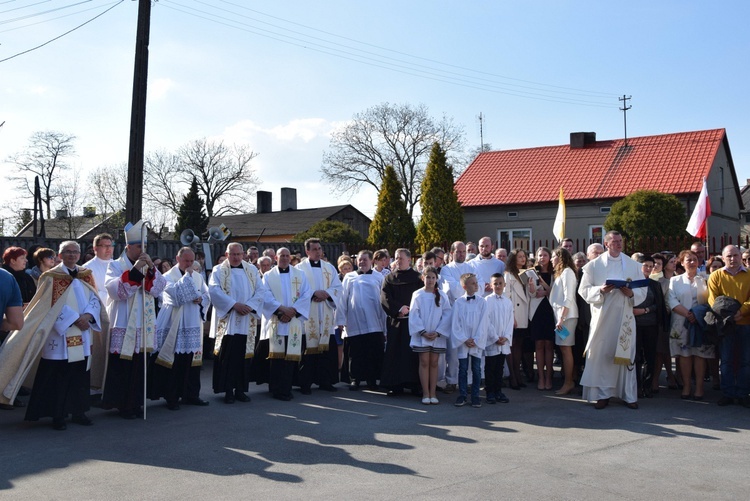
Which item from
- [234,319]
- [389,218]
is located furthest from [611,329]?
[389,218]

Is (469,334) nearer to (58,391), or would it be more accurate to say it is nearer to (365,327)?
(365,327)

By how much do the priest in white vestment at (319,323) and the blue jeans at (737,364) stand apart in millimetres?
5024

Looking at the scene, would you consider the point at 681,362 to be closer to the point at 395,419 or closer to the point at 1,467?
the point at 395,419

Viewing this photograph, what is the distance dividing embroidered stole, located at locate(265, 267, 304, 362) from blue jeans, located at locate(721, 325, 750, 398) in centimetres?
533

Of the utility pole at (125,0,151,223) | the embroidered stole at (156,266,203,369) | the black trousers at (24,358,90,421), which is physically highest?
the utility pole at (125,0,151,223)

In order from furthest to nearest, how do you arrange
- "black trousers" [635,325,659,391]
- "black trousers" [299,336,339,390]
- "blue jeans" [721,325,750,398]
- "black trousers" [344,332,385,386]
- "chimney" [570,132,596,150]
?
"chimney" [570,132,596,150] < "black trousers" [344,332,385,386] < "black trousers" [299,336,339,390] < "black trousers" [635,325,659,391] < "blue jeans" [721,325,750,398]

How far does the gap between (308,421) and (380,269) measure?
11.3 ft

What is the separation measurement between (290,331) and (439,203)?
23.8 m

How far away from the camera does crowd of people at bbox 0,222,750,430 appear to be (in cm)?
820

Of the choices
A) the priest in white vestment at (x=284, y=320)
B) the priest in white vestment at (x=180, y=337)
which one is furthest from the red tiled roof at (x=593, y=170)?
the priest in white vestment at (x=180, y=337)

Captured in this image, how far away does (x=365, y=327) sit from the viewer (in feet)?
35.4

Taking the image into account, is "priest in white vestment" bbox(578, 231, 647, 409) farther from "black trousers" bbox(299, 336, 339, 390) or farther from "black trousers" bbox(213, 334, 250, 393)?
"black trousers" bbox(213, 334, 250, 393)

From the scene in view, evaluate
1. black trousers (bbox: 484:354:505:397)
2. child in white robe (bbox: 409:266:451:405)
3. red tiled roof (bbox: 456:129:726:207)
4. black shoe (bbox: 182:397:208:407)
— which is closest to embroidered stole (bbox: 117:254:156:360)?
black shoe (bbox: 182:397:208:407)

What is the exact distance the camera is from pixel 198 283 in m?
9.38
